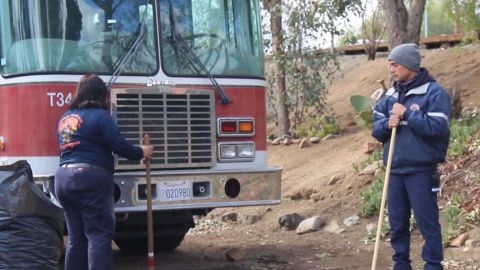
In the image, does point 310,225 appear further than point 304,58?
No

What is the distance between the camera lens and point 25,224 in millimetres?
6277

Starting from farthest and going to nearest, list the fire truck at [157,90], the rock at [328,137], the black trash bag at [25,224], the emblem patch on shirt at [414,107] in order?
the rock at [328,137]
the fire truck at [157,90]
the emblem patch on shirt at [414,107]
the black trash bag at [25,224]

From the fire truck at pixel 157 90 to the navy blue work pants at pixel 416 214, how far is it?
1.79 m

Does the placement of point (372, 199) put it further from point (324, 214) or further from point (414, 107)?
point (414, 107)

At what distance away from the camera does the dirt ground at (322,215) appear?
8555mm

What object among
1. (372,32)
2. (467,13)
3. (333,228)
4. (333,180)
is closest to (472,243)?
(333,228)

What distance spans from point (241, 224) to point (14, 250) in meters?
5.46

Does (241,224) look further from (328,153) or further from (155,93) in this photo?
(155,93)

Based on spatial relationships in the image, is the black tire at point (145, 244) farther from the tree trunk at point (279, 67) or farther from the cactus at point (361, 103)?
the tree trunk at point (279, 67)

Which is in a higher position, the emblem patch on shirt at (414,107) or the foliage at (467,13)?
the foliage at (467,13)

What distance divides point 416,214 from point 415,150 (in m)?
0.47

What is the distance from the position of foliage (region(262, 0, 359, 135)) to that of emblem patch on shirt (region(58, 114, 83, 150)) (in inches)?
270

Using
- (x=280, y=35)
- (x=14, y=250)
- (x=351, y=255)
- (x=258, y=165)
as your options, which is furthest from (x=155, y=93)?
(x=280, y=35)

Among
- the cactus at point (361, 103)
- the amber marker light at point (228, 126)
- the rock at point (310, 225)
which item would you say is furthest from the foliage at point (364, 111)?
the amber marker light at point (228, 126)
